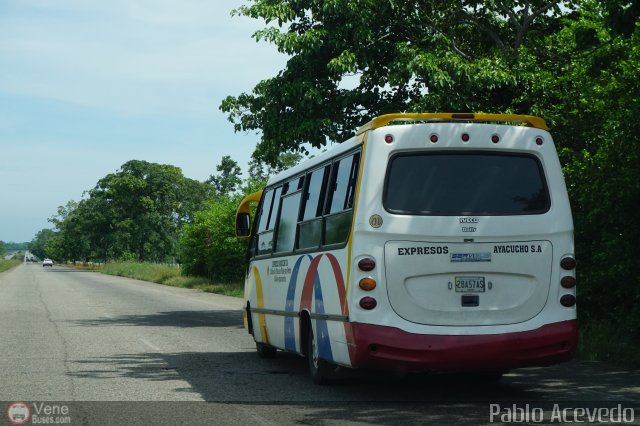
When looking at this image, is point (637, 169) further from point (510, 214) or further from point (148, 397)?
point (148, 397)

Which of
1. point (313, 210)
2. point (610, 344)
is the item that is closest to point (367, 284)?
point (313, 210)

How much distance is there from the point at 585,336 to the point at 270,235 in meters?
4.91

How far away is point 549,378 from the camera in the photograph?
1050 centimetres

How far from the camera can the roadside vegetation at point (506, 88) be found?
41.9ft

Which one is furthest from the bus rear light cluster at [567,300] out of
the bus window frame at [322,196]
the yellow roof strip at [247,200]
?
the yellow roof strip at [247,200]

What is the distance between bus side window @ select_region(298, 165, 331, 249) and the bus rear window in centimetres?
149

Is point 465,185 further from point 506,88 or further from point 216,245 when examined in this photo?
point 216,245

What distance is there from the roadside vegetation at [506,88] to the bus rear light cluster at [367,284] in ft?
13.7

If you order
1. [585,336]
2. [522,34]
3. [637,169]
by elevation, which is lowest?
[585,336]

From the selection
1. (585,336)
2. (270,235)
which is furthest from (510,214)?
(585,336)

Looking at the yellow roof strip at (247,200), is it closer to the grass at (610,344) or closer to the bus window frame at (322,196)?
the bus window frame at (322,196)

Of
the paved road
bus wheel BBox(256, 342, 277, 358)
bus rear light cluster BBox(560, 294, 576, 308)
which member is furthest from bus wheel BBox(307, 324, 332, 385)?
bus wheel BBox(256, 342, 277, 358)

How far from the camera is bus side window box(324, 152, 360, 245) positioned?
351 inches

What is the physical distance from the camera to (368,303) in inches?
328
